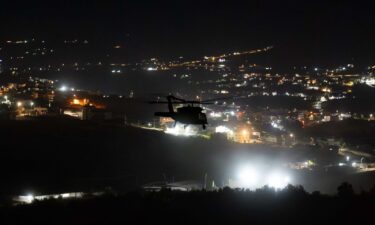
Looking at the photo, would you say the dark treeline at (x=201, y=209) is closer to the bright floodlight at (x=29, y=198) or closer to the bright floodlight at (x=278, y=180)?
the bright floodlight at (x=29, y=198)

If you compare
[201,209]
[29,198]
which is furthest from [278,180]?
[29,198]

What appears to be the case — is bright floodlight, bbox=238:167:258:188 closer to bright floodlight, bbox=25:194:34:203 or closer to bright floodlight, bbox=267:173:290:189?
bright floodlight, bbox=267:173:290:189

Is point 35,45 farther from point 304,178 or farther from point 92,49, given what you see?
point 304,178

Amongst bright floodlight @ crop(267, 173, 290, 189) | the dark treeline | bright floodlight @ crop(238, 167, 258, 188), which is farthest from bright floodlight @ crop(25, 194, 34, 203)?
bright floodlight @ crop(267, 173, 290, 189)

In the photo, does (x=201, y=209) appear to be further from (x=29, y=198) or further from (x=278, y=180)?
(x=278, y=180)

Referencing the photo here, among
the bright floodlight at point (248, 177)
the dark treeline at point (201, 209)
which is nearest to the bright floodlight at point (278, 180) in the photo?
the bright floodlight at point (248, 177)
